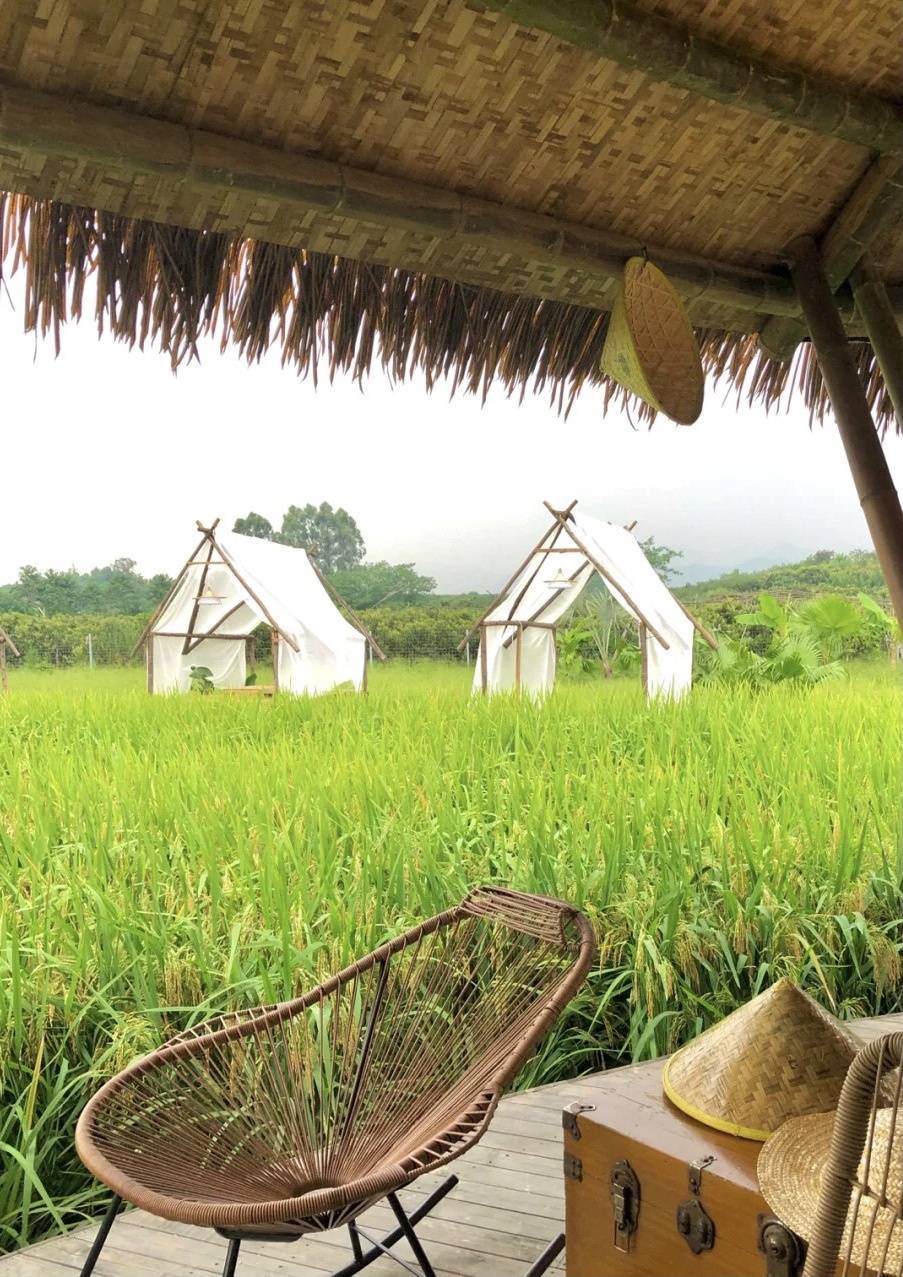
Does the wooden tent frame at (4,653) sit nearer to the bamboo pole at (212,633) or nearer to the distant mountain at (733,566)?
the bamboo pole at (212,633)

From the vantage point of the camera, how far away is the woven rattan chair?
1077 millimetres

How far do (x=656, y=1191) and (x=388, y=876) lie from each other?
1415 millimetres

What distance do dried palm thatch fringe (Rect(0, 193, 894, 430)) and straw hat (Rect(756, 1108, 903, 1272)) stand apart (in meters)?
1.58

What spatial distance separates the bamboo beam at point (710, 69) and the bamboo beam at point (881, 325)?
1.02 feet

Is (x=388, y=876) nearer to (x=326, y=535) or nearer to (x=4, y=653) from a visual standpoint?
(x=4, y=653)

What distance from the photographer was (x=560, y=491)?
7.58 meters

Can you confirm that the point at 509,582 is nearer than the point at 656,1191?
No

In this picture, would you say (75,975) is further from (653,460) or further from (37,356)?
(653,460)

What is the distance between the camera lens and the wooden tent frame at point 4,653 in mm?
4711

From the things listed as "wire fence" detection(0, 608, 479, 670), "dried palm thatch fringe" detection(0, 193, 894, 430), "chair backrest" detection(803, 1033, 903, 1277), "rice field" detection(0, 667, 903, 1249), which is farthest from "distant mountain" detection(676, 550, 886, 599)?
"chair backrest" detection(803, 1033, 903, 1277)

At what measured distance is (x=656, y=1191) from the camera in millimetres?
1005

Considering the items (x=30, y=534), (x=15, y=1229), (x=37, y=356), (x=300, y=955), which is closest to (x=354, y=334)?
(x=37, y=356)

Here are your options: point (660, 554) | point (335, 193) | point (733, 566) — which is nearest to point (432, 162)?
point (335, 193)

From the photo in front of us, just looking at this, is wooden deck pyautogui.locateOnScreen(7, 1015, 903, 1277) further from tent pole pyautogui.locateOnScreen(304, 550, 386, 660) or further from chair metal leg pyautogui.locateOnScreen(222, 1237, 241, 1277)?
tent pole pyautogui.locateOnScreen(304, 550, 386, 660)
